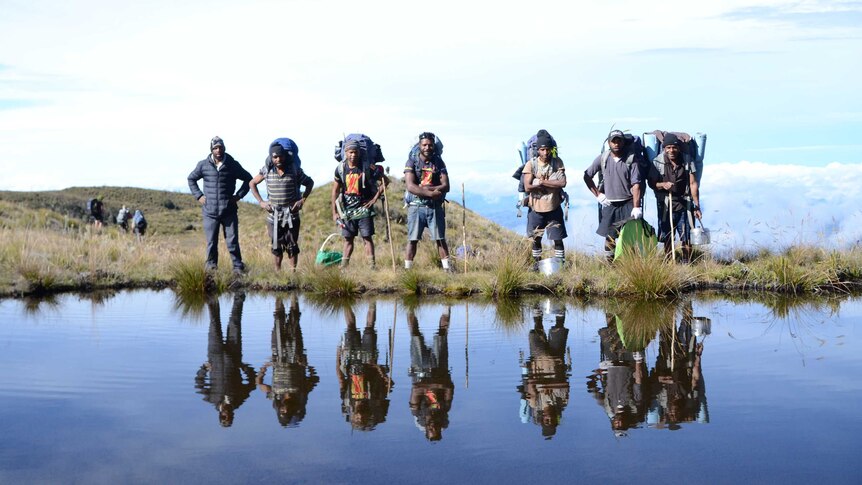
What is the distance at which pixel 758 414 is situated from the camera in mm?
5477

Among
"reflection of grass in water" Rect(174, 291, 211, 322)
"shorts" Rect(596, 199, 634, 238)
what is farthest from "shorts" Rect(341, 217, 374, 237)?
"shorts" Rect(596, 199, 634, 238)

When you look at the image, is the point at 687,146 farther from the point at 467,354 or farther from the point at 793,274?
the point at 467,354

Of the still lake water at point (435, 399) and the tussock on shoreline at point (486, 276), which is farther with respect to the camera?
the tussock on shoreline at point (486, 276)

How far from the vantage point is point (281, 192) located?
534 inches

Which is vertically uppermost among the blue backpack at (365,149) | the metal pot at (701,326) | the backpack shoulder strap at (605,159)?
the blue backpack at (365,149)

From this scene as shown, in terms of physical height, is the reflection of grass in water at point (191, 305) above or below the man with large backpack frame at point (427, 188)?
below

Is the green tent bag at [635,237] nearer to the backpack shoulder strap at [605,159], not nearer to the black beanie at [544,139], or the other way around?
the backpack shoulder strap at [605,159]

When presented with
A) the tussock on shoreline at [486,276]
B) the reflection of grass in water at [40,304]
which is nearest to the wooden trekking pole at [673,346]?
the tussock on shoreline at [486,276]

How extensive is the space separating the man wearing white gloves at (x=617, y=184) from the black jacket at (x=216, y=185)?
206 inches

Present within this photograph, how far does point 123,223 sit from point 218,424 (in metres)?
30.9

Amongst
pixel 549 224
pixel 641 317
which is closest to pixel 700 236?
pixel 549 224

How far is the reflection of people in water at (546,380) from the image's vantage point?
546cm

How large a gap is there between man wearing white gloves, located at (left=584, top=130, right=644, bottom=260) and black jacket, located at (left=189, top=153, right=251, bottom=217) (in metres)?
5.23

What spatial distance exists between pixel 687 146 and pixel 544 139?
2.16 metres
